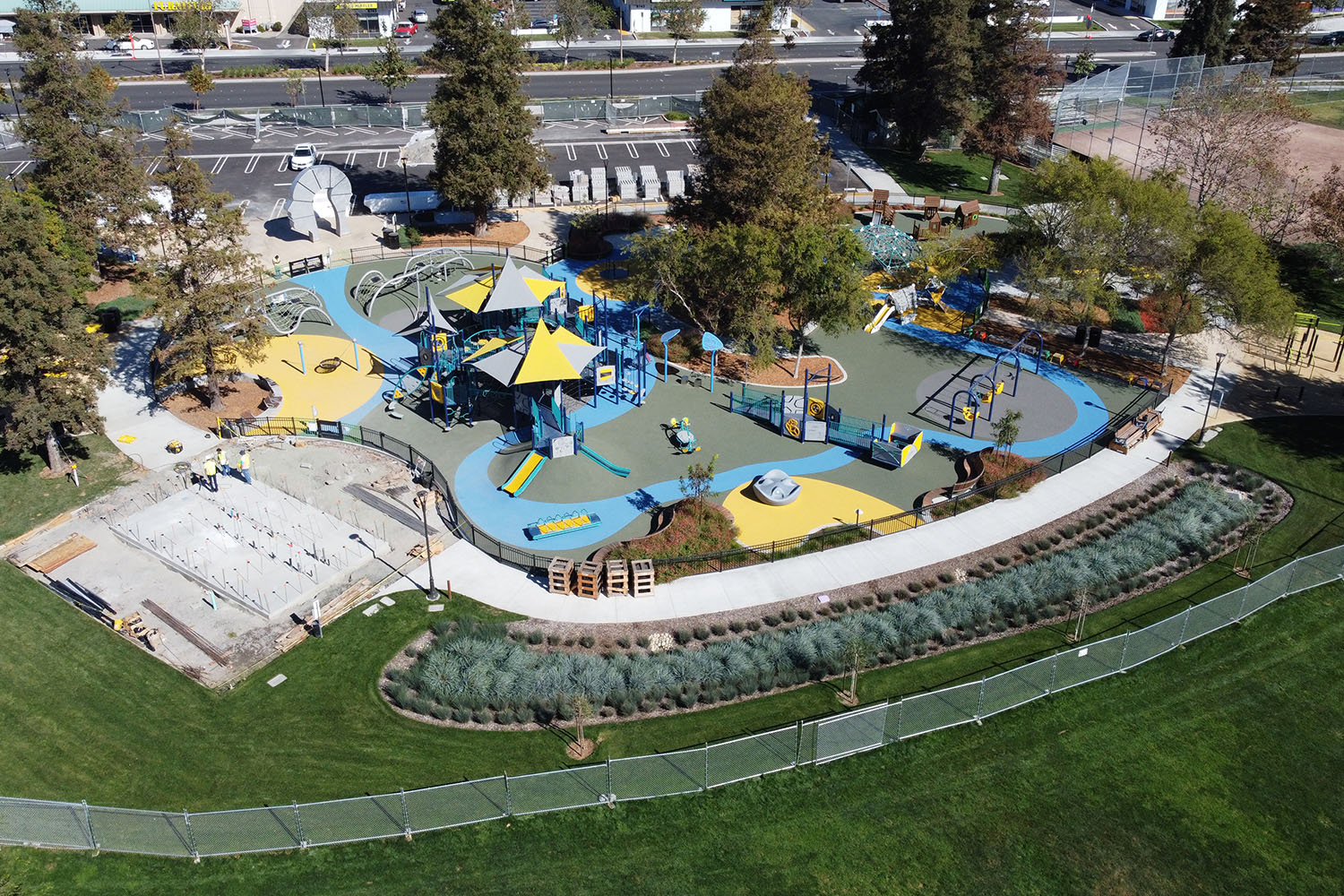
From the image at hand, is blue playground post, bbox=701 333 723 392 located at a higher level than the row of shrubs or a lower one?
higher

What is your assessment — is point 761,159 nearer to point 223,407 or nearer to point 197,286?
point 197,286

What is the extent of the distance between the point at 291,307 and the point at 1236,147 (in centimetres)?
5397

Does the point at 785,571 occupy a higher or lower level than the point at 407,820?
higher

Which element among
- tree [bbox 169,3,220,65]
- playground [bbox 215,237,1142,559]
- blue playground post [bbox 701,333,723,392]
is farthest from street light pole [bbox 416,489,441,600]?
tree [bbox 169,3,220,65]

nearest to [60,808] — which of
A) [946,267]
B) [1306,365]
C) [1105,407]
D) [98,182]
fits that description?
[98,182]

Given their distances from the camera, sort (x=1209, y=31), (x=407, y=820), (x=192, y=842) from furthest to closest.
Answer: (x=1209, y=31), (x=407, y=820), (x=192, y=842)

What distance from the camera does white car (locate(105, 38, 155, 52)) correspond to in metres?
107

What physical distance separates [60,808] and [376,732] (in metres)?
7.76

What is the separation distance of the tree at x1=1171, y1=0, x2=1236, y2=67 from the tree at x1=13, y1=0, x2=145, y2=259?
252 ft

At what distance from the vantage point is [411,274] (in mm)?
54875

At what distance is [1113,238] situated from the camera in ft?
158

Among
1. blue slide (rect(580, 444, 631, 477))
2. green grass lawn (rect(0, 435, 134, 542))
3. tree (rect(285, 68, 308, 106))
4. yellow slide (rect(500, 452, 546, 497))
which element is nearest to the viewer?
green grass lawn (rect(0, 435, 134, 542))

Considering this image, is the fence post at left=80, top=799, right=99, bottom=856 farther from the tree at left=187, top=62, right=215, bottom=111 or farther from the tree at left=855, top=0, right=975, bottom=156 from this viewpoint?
the tree at left=187, top=62, right=215, bottom=111

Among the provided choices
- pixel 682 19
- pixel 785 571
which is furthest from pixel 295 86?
pixel 785 571
